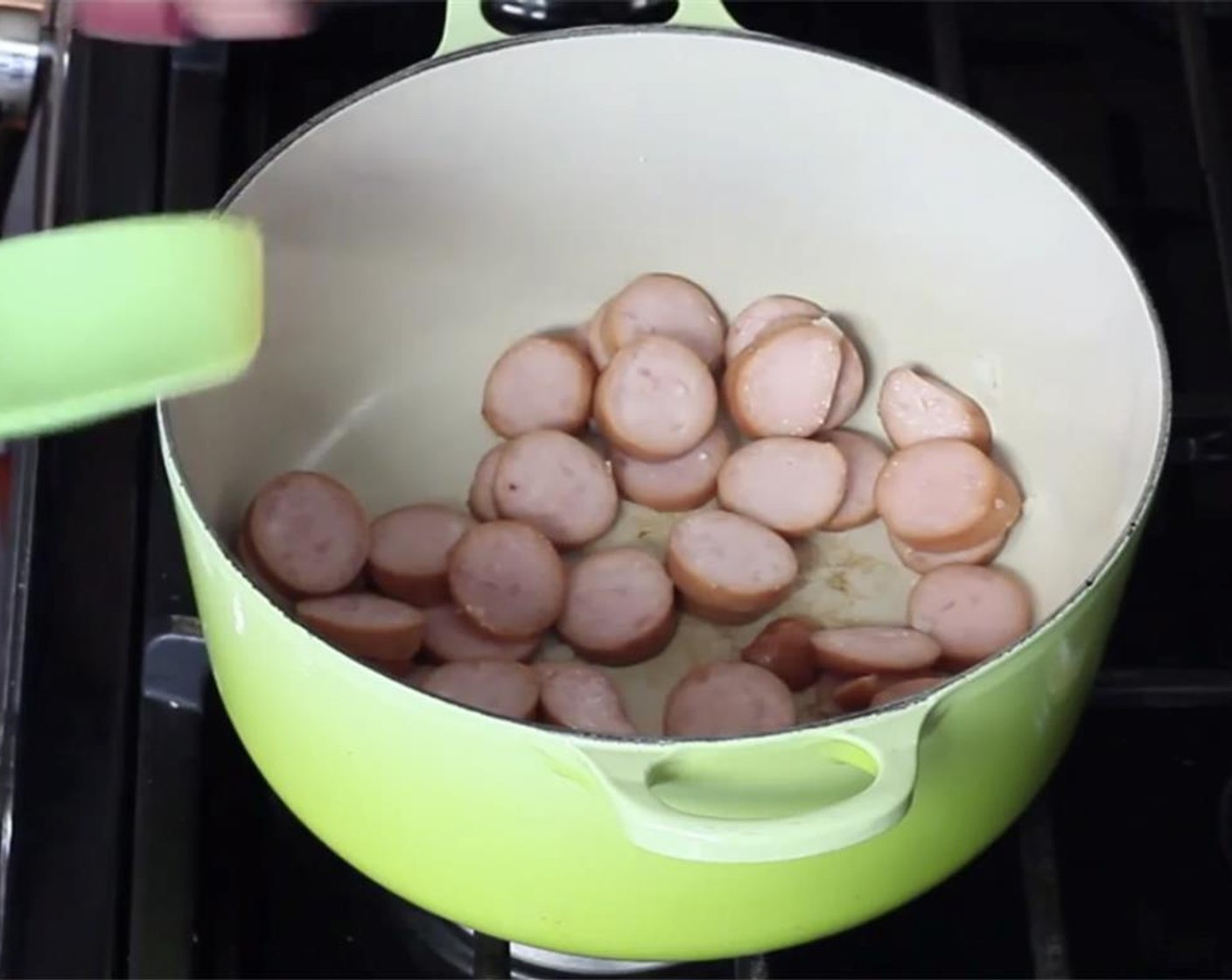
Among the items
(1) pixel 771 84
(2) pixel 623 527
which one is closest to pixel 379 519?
(2) pixel 623 527

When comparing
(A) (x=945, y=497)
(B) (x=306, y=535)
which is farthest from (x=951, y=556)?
(B) (x=306, y=535)

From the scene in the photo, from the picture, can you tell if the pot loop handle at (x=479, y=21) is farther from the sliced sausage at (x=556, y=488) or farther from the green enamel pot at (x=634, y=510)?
the sliced sausage at (x=556, y=488)

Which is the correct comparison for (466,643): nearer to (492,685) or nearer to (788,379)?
(492,685)

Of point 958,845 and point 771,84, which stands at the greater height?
point 771,84

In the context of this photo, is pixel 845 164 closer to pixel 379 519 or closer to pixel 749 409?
pixel 749 409

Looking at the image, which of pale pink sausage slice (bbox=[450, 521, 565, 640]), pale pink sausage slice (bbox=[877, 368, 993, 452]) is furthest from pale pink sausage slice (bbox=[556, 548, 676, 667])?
pale pink sausage slice (bbox=[877, 368, 993, 452])

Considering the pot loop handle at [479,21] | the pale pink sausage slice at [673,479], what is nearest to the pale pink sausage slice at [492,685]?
the pale pink sausage slice at [673,479]
